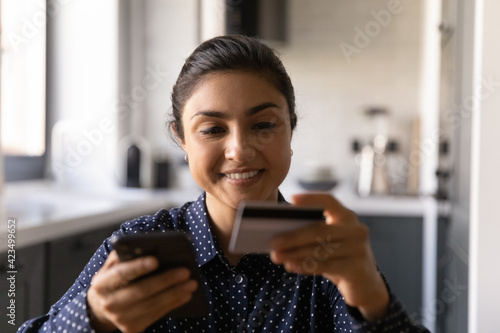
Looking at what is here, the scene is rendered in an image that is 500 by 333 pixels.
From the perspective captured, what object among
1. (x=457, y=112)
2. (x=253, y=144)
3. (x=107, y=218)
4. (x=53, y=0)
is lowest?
(x=107, y=218)

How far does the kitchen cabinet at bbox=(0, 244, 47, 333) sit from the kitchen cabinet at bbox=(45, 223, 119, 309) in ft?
0.09

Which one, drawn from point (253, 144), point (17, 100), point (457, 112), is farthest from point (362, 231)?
point (17, 100)

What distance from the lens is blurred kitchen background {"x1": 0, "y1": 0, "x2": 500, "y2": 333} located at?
199 cm

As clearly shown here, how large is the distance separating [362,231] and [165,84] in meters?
2.79

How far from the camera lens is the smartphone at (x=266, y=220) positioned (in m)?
0.64

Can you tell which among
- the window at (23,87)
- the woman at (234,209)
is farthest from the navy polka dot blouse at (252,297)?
the window at (23,87)

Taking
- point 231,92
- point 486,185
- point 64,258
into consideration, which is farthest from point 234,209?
point 64,258

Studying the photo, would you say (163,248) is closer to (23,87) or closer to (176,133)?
(176,133)

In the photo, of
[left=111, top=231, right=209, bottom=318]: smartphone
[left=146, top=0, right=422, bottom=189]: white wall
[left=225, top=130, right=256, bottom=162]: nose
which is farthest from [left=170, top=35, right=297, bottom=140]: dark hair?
[left=146, top=0, right=422, bottom=189]: white wall

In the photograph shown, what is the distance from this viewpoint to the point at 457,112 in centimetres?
195

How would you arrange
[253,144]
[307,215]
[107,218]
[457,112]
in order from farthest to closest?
1. [107,218]
2. [457,112]
3. [253,144]
4. [307,215]

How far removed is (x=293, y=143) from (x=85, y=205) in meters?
1.13

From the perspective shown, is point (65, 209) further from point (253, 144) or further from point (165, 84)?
point (253, 144)

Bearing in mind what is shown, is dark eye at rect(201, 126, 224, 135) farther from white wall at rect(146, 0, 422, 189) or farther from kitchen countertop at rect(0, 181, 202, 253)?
white wall at rect(146, 0, 422, 189)
